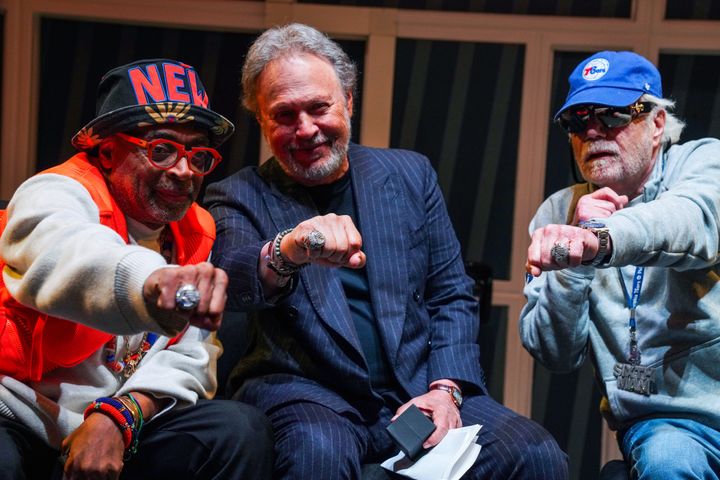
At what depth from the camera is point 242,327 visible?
9.24 ft

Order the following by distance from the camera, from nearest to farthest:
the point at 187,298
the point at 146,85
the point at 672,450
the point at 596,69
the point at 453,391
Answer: the point at 187,298
the point at 146,85
the point at 672,450
the point at 453,391
the point at 596,69

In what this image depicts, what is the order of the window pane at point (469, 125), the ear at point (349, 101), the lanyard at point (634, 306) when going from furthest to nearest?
the window pane at point (469, 125), the ear at point (349, 101), the lanyard at point (634, 306)

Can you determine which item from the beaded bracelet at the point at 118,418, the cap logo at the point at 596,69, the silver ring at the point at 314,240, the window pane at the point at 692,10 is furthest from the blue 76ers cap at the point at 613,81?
the beaded bracelet at the point at 118,418

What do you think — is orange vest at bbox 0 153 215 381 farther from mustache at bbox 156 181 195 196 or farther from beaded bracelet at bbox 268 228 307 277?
beaded bracelet at bbox 268 228 307 277

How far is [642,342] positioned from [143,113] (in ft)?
4.74

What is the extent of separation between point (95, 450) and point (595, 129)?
163 centimetres

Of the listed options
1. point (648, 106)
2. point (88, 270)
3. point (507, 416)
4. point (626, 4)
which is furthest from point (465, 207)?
point (88, 270)

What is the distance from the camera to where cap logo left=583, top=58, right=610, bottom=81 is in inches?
103

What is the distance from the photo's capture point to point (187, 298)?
60.6 inches

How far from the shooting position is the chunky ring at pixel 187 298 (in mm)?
1540

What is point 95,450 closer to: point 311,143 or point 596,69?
point 311,143

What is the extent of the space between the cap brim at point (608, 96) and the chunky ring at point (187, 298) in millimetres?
1468

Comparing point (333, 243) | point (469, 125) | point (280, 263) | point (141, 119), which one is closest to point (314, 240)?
point (333, 243)

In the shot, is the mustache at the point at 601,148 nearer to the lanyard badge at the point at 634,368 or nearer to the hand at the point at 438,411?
the lanyard badge at the point at 634,368
